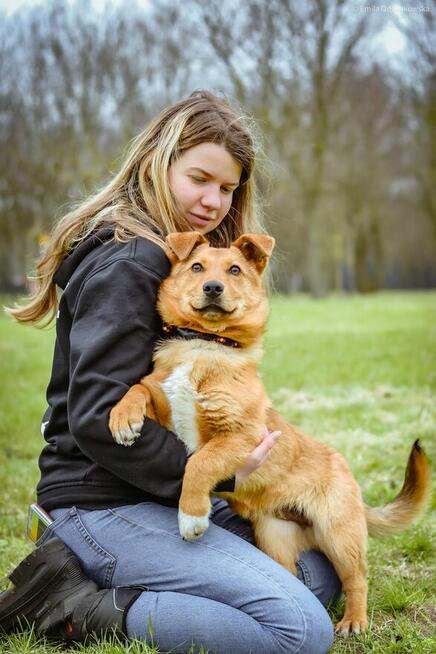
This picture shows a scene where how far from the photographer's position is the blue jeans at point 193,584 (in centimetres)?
279

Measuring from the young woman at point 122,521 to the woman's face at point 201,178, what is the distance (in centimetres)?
28

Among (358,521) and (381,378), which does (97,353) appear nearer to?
(358,521)

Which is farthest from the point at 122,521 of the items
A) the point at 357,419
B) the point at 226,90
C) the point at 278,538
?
the point at 226,90

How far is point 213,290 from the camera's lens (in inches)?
124

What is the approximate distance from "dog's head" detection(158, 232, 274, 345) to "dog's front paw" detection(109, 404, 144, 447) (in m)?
0.59

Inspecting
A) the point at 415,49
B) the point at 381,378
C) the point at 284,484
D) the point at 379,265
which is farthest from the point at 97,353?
the point at 379,265

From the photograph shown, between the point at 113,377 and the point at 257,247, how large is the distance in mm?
1068

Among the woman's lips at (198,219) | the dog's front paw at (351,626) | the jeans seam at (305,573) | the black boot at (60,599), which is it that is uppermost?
the woman's lips at (198,219)

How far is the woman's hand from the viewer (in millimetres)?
3078

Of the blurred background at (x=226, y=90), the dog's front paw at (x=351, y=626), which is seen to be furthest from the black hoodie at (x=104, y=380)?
the blurred background at (x=226, y=90)

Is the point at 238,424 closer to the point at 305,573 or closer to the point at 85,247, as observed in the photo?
the point at 305,573

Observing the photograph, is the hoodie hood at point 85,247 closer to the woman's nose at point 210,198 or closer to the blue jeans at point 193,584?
the woman's nose at point 210,198

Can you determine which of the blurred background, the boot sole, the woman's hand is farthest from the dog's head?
the blurred background

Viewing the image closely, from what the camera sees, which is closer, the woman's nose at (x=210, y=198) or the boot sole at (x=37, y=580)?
the boot sole at (x=37, y=580)
